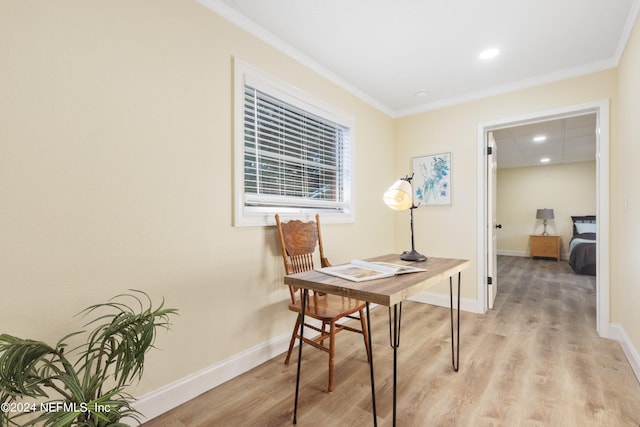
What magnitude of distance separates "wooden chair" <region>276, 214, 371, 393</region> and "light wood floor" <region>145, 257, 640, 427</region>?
18cm

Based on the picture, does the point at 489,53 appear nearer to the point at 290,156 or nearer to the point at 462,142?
the point at 462,142

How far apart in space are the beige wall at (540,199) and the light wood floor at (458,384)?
5082 mm

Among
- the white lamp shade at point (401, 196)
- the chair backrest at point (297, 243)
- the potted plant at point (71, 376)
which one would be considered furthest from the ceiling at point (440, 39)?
the potted plant at point (71, 376)

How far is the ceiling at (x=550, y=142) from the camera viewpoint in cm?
401

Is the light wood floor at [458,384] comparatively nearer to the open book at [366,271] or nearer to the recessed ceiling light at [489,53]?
the open book at [366,271]

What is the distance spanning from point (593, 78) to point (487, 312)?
2.40 meters

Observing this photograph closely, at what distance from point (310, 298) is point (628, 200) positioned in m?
2.41

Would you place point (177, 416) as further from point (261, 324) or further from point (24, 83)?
point (24, 83)

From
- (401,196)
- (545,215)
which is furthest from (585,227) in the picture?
(401,196)

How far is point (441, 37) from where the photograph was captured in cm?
222

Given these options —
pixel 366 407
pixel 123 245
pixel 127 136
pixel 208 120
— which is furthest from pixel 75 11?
pixel 366 407

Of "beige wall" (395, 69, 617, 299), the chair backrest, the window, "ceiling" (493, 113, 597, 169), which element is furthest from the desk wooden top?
"ceiling" (493, 113, 597, 169)

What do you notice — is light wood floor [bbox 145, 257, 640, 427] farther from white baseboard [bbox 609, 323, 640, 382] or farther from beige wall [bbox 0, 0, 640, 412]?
beige wall [bbox 0, 0, 640, 412]

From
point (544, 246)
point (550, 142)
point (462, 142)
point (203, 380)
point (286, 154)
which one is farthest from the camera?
point (544, 246)
